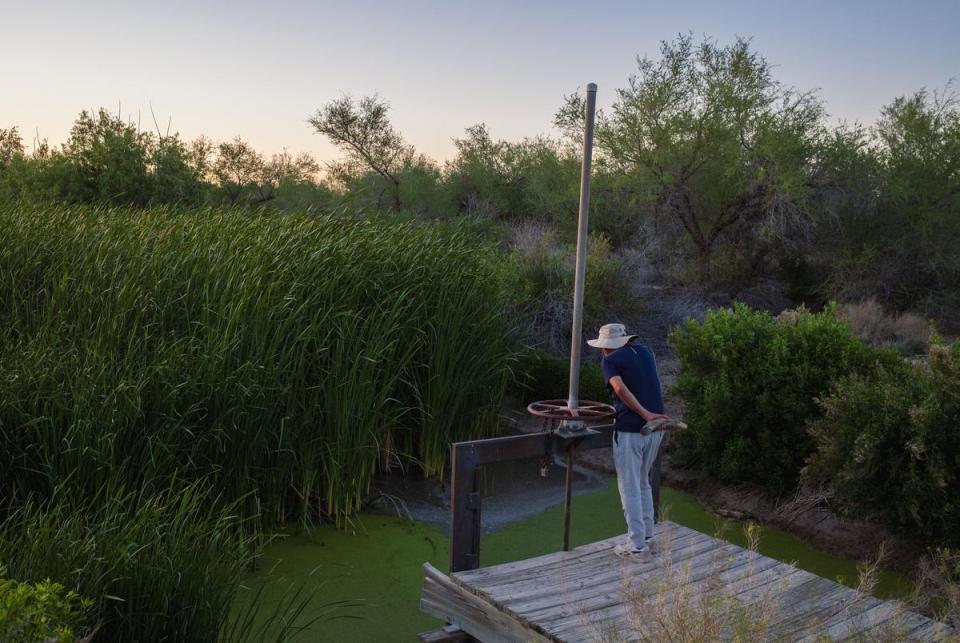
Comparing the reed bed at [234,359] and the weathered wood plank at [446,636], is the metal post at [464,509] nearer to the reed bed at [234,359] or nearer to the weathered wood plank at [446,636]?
the weathered wood plank at [446,636]

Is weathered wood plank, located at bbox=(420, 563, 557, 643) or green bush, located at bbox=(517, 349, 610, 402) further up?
green bush, located at bbox=(517, 349, 610, 402)

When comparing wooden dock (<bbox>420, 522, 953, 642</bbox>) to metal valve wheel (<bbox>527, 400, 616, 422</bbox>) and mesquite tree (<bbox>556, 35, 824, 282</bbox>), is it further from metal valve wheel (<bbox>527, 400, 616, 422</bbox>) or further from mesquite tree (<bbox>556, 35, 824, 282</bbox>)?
mesquite tree (<bbox>556, 35, 824, 282</bbox>)

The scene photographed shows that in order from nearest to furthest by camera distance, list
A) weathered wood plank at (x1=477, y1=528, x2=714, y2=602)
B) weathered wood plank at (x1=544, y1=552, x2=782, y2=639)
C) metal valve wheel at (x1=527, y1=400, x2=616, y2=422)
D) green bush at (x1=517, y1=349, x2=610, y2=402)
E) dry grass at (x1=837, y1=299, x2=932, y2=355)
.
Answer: weathered wood plank at (x1=544, y1=552, x2=782, y2=639)
weathered wood plank at (x1=477, y1=528, x2=714, y2=602)
metal valve wheel at (x1=527, y1=400, x2=616, y2=422)
green bush at (x1=517, y1=349, x2=610, y2=402)
dry grass at (x1=837, y1=299, x2=932, y2=355)

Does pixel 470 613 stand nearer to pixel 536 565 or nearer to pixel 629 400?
pixel 536 565

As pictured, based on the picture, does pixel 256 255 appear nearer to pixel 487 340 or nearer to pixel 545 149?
pixel 487 340

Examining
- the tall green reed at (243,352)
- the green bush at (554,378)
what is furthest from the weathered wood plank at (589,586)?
the green bush at (554,378)

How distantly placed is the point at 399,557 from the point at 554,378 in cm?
367

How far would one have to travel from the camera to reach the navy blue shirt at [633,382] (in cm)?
387

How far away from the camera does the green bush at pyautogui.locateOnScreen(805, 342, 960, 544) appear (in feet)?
14.8

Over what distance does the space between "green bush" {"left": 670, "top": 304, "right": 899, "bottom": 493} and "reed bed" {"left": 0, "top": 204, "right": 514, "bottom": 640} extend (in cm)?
166

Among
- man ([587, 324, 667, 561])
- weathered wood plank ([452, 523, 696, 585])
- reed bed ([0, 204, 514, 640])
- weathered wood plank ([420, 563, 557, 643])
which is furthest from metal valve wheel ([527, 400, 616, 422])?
reed bed ([0, 204, 514, 640])

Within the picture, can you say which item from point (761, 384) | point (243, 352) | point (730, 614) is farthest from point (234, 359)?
point (761, 384)

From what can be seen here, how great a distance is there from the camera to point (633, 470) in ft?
12.8

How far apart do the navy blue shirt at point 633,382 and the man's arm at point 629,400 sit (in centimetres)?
A: 4
